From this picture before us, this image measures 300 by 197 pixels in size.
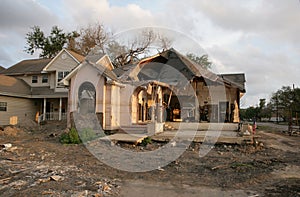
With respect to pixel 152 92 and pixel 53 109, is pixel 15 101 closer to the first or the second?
pixel 53 109

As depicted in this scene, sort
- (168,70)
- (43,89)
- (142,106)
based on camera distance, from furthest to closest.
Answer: (43,89) → (168,70) → (142,106)

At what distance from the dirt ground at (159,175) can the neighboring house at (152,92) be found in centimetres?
447

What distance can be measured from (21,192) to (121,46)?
2974 cm

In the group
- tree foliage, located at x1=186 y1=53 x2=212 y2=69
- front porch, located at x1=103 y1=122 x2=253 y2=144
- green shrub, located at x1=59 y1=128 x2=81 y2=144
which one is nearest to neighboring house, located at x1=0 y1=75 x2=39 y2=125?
green shrub, located at x1=59 y1=128 x2=81 y2=144

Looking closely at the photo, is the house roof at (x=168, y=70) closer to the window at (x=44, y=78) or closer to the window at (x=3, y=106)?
the window at (x=44, y=78)

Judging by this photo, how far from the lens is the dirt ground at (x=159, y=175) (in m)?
5.26

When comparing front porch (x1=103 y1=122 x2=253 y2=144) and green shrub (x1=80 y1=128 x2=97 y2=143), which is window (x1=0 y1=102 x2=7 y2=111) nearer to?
green shrub (x1=80 y1=128 x2=97 y2=143)

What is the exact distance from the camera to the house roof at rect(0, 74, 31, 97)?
20.1 m

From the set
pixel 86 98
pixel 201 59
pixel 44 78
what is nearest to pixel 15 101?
pixel 44 78

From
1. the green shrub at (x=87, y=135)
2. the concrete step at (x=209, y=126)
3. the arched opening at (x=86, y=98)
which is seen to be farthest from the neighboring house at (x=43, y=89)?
the concrete step at (x=209, y=126)

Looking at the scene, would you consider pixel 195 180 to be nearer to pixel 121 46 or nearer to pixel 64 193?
pixel 64 193

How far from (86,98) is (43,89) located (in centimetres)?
992

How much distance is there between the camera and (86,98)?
48.1ft

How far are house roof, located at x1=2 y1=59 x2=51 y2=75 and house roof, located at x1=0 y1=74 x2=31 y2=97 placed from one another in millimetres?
1401
